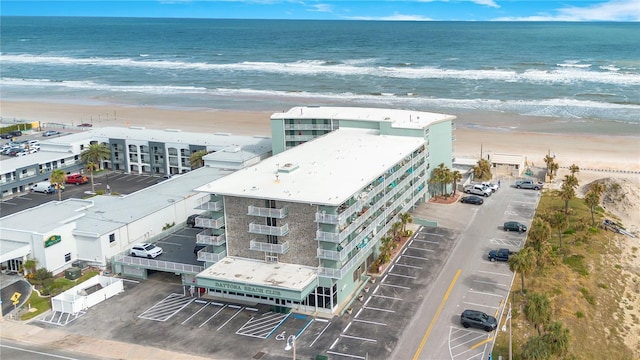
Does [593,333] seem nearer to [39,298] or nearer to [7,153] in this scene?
[39,298]

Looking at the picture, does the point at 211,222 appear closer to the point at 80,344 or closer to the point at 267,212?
the point at 267,212

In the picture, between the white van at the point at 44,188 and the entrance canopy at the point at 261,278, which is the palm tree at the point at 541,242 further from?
the white van at the point at 44,188

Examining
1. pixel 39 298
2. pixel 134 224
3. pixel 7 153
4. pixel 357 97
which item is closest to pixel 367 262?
pixel 134 224

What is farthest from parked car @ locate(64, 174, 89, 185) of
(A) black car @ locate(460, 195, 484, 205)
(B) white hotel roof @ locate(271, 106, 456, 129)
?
(A) black car @ locate(460, 195, 484, 205)

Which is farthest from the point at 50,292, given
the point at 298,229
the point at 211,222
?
the point at 298,229

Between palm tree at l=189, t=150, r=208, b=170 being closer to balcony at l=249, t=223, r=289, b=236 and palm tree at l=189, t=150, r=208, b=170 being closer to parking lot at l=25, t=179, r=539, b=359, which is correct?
parking lot at l=25, t=179, r=539, b=359

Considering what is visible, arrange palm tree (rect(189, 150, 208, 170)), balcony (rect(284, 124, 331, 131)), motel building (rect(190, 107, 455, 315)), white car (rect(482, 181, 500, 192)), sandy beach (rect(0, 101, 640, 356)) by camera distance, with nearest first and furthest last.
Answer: motel building (rect(190, 107, 455, 315)) → white car (rect(482, 181, 500, 192)) → balcony (rect(284, 124, 331, 131)) → palm tree (rect(189, 150, 208, 170)) → sandy beach (rect(0, 101, 640, 356))
